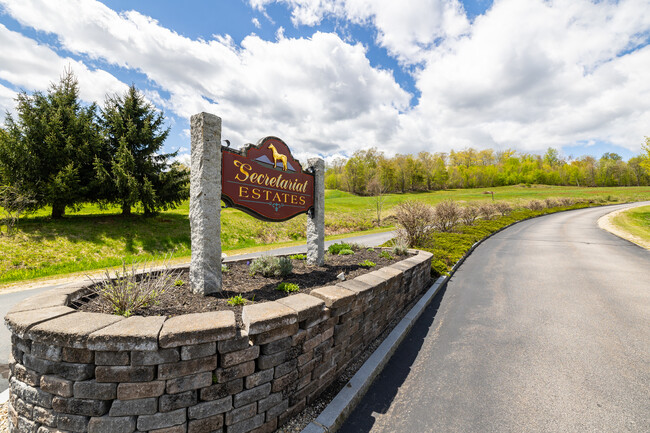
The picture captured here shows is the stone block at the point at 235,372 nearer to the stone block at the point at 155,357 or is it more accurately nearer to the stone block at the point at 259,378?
the stone block at the point at 259,378

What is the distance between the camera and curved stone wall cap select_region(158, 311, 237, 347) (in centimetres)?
190

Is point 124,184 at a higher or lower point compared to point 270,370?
higher

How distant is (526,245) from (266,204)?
1288 cm

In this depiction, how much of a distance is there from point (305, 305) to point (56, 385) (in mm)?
2018

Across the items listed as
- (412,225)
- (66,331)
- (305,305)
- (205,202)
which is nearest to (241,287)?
(205,202)

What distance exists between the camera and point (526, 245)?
1177cm

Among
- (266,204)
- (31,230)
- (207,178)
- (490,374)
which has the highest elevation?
(207,178)

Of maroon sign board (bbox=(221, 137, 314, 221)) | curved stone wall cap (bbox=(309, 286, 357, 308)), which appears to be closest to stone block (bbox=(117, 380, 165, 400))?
curved stone wall cap (bbox=(309, 286, 357, 308))

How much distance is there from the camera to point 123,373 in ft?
6.15

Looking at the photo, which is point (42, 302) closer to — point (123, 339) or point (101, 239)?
point (123, 339)

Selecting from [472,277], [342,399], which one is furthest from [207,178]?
[472,277]

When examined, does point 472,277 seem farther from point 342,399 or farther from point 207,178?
point 207,178

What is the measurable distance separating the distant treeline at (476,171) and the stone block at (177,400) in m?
51.4

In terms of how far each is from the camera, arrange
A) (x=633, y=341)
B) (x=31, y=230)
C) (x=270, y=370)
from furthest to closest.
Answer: (x=31, y=230)
(x=633, y=341)
(x=270, y=370)
